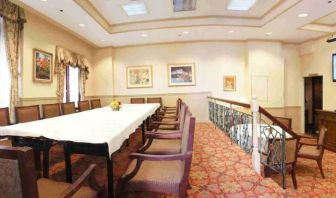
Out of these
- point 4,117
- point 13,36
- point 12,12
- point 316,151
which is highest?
point 12,12

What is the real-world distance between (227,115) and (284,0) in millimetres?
2732

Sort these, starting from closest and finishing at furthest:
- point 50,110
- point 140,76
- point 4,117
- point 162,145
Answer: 1. point 162,145
2. point 4,117
3. point 50,110
4. point 140,76

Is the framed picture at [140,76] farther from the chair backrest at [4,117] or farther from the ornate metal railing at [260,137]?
the chair backrest at [4,117]

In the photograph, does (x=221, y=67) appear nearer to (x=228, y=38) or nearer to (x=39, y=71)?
(x=228, y=38)

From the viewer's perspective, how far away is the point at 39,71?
478 cm

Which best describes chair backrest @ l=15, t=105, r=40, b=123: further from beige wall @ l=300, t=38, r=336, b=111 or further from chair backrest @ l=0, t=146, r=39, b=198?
beige wall @ l=300, t=38, r=336, b=111

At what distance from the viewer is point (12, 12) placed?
3975 mm

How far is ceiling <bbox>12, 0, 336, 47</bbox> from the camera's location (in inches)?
173

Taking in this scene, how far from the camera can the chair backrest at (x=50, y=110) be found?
3799 millimetres

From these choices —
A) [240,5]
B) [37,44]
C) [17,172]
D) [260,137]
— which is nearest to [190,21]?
[240,5]

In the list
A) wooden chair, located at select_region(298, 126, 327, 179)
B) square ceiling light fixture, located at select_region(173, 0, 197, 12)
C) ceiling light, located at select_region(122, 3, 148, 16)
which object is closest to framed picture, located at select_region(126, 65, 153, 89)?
ceiling light, located at select_region(122, 3, 148, 16)

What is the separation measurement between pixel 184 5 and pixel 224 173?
373 cm

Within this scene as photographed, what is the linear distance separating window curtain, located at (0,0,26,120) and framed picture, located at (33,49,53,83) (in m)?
0.48

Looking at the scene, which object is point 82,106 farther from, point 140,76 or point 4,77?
point 140,76
